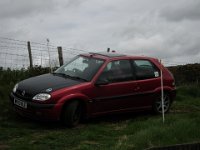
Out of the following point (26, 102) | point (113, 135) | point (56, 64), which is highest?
point (56, 64)

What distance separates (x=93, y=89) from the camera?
38.8 feet

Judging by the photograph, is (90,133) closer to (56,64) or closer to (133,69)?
(133,69)

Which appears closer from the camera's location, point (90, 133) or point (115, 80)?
point (90, 133)

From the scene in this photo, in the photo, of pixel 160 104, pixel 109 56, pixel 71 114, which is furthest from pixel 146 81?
pixel 71 114

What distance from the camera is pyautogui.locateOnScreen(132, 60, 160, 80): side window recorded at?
42.8ft

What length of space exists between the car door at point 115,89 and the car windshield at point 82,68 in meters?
0.22

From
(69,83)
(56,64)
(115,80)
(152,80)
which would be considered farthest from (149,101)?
(56,64)

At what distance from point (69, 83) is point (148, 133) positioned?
2469 millimetres

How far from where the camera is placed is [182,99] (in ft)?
54.9

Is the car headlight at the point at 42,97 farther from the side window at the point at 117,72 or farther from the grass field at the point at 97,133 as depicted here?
the side window at the point at 117,72

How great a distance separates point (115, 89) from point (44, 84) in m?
1.70

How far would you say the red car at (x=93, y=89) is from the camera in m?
11.2

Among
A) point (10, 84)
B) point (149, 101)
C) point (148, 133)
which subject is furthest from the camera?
point (10, 84)

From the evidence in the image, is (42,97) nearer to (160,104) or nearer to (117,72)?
(117,72)
